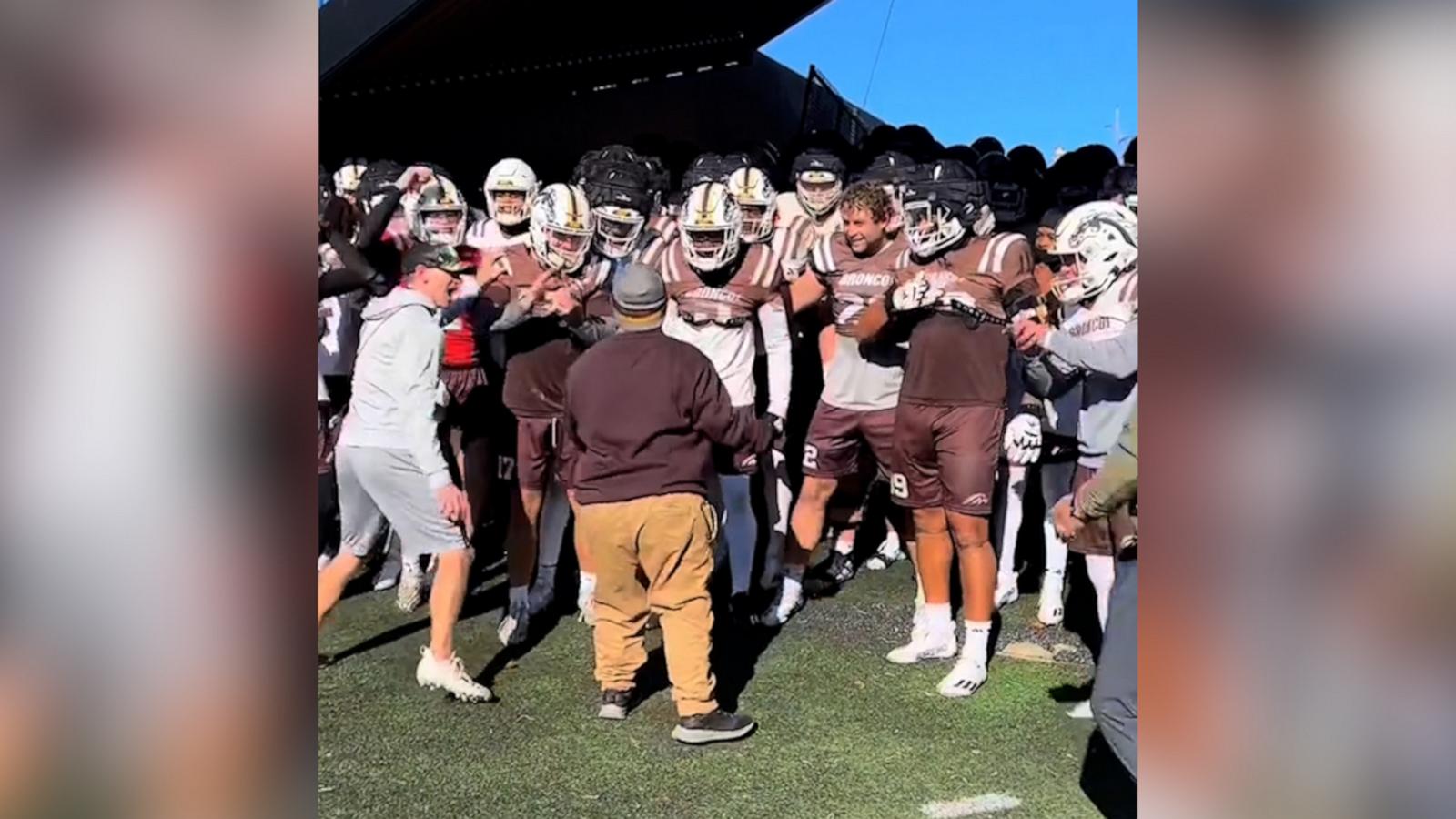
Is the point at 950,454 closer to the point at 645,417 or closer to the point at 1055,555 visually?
the point at 1055,555

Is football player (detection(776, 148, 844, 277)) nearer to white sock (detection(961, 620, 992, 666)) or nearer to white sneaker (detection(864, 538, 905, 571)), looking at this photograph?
white sneaker (detection(864, 538, 905, 571))

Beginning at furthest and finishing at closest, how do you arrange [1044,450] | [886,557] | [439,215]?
[886,557]
[1044,450]
[439,215]

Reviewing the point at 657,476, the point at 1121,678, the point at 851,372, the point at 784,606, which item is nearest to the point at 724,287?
the point at 851,372

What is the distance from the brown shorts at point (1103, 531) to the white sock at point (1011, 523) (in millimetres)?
1343

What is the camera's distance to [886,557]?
6.27 metres

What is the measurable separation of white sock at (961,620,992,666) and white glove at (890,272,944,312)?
1.29m

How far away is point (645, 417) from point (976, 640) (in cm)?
164

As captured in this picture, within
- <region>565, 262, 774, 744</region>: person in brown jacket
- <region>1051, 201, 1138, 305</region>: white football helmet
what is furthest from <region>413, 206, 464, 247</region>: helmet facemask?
<region>1051, 201, 1138, 305</region>: white football helmet

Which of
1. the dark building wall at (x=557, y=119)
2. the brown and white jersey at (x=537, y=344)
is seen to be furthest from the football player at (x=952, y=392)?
the dark building wall at (x=557, y=119)
